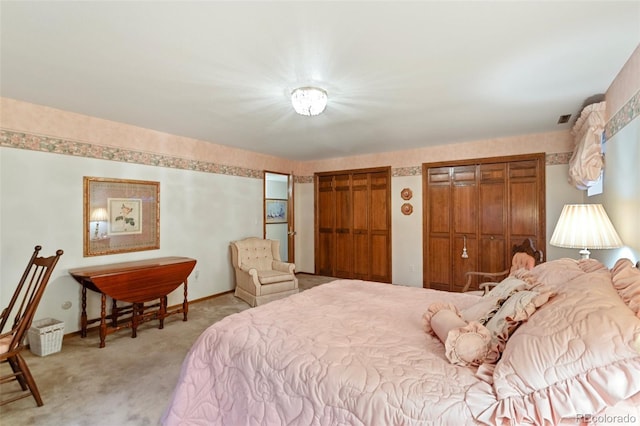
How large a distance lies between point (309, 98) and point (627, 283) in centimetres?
212

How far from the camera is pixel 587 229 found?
6.86ft

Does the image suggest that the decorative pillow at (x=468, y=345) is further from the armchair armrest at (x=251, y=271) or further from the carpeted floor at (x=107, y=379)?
the armchair armrest at (x=251, y=271)

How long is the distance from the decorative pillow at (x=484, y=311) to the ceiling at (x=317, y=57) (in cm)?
145

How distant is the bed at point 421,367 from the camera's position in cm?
88

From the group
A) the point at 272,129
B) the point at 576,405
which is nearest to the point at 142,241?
the point at 272,129

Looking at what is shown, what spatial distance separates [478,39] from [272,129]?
7.89 ft

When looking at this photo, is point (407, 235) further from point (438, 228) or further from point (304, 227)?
point (304, 227)

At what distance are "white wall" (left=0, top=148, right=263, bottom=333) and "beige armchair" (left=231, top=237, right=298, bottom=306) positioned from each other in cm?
32

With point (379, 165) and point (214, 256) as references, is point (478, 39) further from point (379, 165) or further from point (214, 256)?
point (214, 256)

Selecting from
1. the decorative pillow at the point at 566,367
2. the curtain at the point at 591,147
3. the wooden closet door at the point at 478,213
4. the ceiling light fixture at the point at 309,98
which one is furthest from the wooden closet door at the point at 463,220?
the decorative pillow at the point at 566,367

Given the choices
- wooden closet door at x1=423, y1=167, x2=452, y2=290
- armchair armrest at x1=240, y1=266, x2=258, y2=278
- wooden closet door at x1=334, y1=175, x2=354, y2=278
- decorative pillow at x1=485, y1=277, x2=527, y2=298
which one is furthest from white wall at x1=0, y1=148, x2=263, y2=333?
decorative pillow at x1=485, y1=277, x2=527, y2=298

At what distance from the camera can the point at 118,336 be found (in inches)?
121

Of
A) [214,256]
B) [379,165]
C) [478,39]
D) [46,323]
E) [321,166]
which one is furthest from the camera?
[321,166]

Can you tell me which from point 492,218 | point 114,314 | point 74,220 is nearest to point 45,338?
point 114,314
